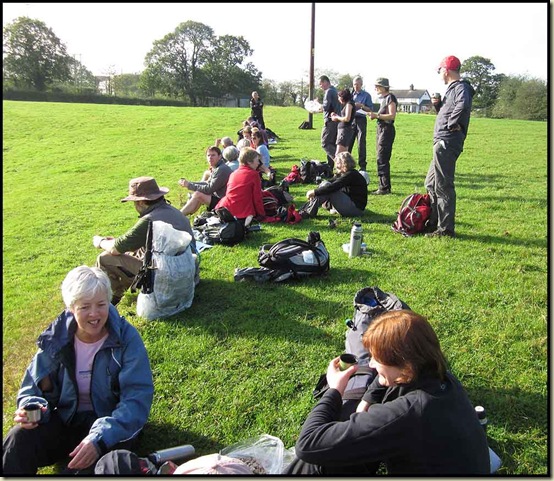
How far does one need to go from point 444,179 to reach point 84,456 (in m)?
5.53

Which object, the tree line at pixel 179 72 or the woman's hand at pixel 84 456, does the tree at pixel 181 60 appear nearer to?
the tree line at pixel 179 72

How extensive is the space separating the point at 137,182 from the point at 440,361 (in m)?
3.86

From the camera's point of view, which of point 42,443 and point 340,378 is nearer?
point 340,378

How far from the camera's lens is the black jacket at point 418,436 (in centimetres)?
191

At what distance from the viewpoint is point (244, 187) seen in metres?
7.34

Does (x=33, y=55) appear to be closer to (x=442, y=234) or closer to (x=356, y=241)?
(x=356, y=241)

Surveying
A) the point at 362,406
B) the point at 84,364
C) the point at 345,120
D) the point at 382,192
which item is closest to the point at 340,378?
the point at 362,406

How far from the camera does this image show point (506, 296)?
495cm

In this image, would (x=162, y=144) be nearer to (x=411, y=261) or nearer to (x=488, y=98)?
(x=411, y=261)

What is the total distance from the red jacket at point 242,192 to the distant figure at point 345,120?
3.34 metres

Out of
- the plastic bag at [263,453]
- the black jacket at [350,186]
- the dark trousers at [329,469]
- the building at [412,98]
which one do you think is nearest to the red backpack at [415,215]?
the black jacket at [350,186]

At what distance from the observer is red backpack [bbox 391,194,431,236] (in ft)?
22.8

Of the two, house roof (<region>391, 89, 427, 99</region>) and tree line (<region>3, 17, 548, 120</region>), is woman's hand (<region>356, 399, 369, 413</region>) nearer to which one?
tree line (<region>3, 17, 548, 120</region>)

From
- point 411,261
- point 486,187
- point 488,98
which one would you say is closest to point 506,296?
point 411,261
